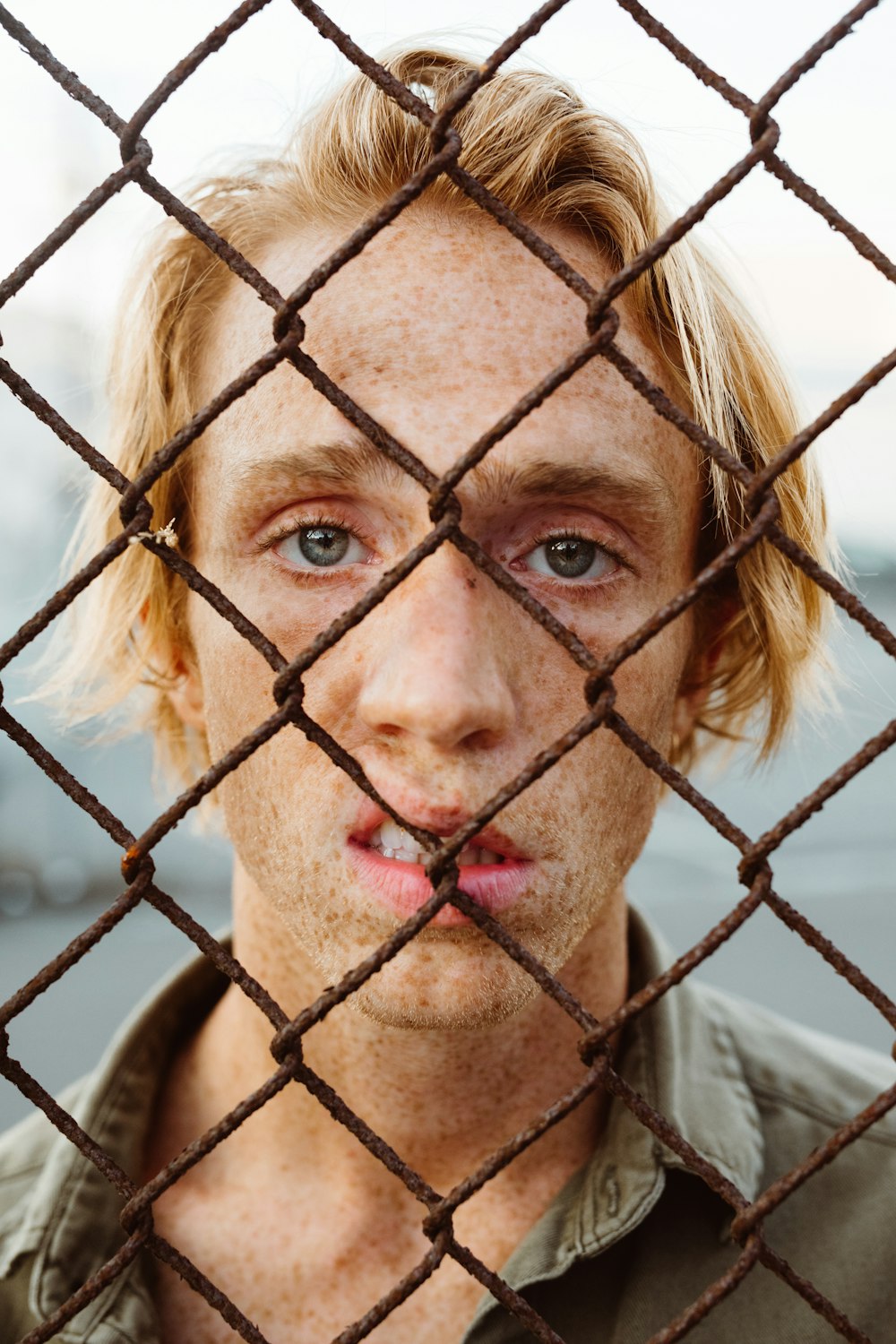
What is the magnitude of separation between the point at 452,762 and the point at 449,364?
1.54 feet

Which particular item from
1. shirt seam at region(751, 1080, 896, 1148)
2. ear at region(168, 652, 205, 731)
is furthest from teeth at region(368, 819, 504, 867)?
shirt seam at region(751, 1080, 896, 1148)

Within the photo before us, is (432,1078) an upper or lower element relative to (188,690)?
lower

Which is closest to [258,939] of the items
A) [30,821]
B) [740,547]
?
[740,547]

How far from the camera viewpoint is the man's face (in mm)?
1204

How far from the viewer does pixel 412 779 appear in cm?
119

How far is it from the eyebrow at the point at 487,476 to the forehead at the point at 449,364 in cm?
1

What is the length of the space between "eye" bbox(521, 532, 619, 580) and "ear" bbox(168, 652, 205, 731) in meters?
0.66

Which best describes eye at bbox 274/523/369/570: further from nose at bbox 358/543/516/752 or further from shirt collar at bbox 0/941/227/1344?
shirt collar at bbox 0/941/227/1344

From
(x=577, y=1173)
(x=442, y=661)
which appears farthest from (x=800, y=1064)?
(x=442, y=661)

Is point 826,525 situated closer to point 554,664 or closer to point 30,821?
point 554,664

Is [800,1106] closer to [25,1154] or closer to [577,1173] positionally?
[577,1173]

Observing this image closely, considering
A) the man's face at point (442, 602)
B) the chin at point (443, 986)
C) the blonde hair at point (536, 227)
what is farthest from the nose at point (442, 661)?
the blonde hair at point (536, 227)

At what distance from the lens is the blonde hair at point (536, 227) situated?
1570 millimetres

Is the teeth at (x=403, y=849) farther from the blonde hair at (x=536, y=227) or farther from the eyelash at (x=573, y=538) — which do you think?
the blonde hair at (x=536, y=227)
